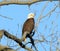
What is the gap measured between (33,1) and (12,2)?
0.38 meters

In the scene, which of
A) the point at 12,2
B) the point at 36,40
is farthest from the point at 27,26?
the point at 12,2

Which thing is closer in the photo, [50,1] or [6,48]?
[6,48]

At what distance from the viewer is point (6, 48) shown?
344cm

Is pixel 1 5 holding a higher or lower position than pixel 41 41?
higher

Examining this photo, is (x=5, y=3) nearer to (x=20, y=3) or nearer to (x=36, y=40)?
(x=20, y=3)

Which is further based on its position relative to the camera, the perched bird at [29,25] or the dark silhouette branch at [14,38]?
the perched bird at [29,25]

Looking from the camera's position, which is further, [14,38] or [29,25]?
[29,25]

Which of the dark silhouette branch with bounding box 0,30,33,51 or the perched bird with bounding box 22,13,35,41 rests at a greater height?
the dark silhouette branch with bounding box 0,30,33,51

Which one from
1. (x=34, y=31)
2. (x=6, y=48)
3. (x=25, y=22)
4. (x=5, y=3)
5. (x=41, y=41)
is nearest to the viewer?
(x=6, y=48)

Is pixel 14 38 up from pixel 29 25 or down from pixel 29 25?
up

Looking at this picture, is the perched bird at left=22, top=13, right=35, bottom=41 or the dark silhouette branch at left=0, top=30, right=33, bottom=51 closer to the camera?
the dark silhouette branch at left=0, top=30, right=33, bottom=51

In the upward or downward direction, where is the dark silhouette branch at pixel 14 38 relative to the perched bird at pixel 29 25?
upward

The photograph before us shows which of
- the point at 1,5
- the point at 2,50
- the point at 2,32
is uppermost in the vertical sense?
the point at 1,5

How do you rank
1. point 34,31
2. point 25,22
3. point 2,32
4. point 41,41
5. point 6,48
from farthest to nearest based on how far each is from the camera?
point 25,22 → point 34,31 → point 41,41 → point 6,48 → point 2,32
